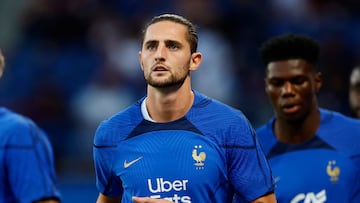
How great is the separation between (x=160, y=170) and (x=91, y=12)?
6.83 meters

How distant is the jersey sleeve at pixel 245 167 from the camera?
199 inches

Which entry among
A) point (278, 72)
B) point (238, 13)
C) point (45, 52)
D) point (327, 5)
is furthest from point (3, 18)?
point (278, 72)

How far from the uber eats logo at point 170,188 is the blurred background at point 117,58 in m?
4.53

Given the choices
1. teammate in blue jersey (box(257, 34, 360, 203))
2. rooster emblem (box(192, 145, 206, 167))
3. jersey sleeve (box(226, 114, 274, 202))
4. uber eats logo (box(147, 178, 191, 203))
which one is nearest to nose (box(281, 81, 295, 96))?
teammate in blue jersey (box(257, 34, 360, 203))

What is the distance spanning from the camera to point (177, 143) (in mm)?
5156

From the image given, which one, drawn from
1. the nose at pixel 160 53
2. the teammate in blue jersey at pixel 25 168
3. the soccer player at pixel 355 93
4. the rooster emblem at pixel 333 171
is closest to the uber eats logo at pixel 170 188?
the teammate in blue jersey at pixel 25 168

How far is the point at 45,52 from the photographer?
1142 cm

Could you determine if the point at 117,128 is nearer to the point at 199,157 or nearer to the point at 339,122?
the point at 199,157

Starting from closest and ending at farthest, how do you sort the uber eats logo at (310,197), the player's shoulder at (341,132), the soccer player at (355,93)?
the uber eats logo at (310,197), the player's shoulder at (341,132), the soccer player at (355,93)

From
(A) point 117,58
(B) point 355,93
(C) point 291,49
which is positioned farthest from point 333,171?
(A) point 117,58

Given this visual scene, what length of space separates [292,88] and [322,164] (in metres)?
0.53

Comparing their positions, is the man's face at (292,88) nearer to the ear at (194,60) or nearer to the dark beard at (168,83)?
the ear at (194,60)

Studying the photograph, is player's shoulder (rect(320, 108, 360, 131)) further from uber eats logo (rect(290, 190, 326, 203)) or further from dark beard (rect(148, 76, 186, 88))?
dark beard (rect(148, 76, 186, 88))

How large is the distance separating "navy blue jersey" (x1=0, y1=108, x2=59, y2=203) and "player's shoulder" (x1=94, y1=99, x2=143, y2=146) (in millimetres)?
334
